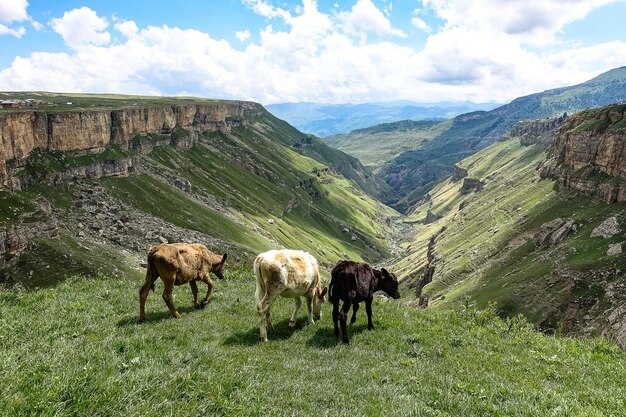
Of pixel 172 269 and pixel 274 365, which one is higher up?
pixel 172 269

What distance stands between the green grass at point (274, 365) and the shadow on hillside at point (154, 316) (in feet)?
0.41

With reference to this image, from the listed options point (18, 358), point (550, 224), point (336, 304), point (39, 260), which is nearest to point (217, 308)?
point (336, 304)

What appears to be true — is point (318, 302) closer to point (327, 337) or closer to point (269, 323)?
point (327, 337)

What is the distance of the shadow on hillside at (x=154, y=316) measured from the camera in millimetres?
17188

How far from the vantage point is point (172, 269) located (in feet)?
61.6

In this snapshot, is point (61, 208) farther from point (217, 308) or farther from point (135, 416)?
point (135, 416)

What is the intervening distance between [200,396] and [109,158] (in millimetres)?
154391

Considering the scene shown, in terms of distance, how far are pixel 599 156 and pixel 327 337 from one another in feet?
615

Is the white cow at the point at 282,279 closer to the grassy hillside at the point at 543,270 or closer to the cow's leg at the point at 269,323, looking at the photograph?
the cow's leg at the point at 269,323

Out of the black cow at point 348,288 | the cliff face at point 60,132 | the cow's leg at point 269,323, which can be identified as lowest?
the cow's leg at point 269,323

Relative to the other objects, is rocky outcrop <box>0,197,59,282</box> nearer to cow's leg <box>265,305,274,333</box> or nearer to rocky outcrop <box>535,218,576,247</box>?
cow's leg <box>265,305,274,333</box>

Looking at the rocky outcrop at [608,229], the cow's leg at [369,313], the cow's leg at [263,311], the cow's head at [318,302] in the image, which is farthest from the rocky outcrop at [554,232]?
the cow's leg at [263,311]

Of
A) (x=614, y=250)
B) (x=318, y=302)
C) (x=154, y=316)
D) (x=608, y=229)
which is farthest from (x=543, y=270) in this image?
(x=154, y=316)

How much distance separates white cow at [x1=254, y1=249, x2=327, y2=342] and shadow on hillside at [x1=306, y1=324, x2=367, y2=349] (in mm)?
1052
